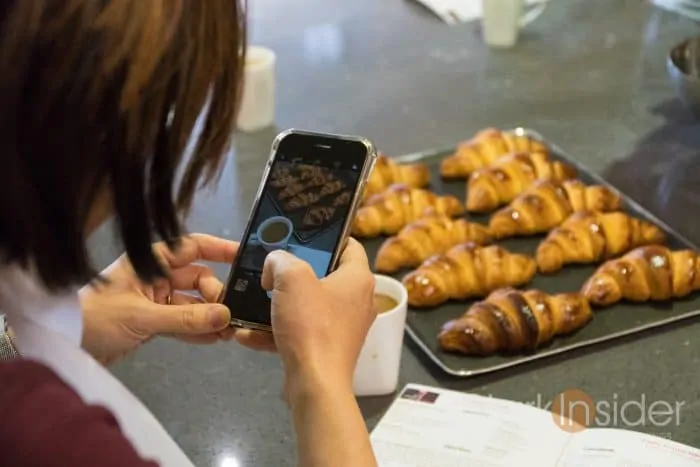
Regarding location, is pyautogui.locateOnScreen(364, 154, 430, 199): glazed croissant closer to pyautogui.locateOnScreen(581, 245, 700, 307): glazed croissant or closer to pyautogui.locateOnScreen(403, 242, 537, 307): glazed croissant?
pyautogui.locateOnScreen(403, 242, 537, 307): glazed croissant

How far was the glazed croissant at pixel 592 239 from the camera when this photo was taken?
108 centimetres

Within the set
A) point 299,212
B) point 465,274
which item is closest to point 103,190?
point 299,212

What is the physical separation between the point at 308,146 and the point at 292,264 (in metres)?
0.18

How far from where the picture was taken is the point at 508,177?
3.98 feet

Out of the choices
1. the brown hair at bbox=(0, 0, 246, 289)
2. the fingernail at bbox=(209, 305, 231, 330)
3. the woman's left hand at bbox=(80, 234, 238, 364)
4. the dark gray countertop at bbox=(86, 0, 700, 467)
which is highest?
the brown hair at bbox=(0, 0, 246, 289)

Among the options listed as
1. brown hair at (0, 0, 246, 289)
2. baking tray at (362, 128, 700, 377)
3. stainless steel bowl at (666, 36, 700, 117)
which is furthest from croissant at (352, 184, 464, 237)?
brown hair at (0, 0, 246, 289)

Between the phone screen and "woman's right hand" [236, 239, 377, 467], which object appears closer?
"woman's right hand" [236, 239, 377, 467]

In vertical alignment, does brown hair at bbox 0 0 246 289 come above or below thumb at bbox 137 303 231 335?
above

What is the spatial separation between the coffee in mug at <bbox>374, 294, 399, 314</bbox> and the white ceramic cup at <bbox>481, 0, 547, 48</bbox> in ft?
2.91

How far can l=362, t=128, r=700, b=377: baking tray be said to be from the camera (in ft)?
3.11

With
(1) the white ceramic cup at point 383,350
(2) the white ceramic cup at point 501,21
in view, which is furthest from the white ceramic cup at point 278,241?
(2) the white ceramic cup at point 501,21

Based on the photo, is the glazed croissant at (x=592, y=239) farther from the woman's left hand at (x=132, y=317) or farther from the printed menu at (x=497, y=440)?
Result: the woman's left hand at (x=132, y=317)

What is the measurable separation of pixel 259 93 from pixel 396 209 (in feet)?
1.16

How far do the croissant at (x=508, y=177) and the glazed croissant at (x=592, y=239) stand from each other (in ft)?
0.36
